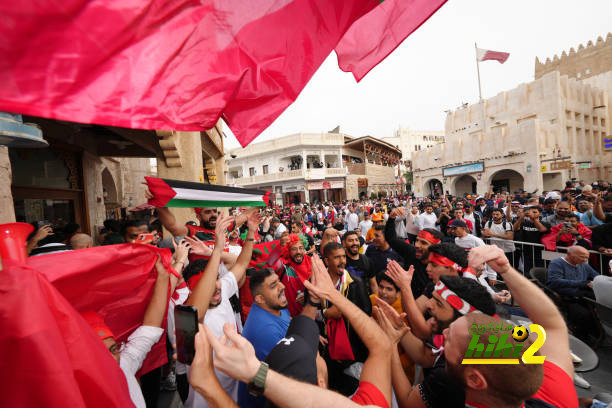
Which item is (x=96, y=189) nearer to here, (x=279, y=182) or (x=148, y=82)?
(x=148, y=82)

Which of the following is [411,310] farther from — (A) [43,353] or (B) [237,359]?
(A) [43,353]

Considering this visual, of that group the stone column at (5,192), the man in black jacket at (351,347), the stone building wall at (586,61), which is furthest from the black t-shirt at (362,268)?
the stone building wall at (586,61)

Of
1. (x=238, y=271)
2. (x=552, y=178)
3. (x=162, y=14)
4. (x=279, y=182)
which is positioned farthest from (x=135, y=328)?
(x=552, y=178)

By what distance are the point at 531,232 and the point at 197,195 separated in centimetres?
662

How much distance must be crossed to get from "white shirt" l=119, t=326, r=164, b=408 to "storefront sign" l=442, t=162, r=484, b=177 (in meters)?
30.0

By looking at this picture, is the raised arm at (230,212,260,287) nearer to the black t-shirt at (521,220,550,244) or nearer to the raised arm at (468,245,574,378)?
the raised arm at (468,245,574,378)

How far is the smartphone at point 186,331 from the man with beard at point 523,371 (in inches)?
50.5

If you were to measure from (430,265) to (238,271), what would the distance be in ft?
6.58

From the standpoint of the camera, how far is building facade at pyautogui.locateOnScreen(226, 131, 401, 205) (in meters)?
32.3

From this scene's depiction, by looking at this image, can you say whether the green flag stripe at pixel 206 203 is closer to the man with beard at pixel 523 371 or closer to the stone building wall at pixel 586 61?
the man with beard at pixel 523 371

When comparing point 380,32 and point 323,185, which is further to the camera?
point 323,185

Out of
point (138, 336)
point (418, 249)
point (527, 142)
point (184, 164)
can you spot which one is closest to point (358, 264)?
point (418, 249)

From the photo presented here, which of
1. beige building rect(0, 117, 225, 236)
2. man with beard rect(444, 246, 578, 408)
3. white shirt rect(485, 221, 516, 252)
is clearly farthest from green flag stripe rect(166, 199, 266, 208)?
white shirt rect(485, 221, 516, 252)

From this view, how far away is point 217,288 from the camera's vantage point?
2.44 m
